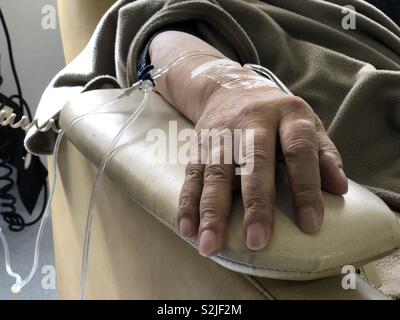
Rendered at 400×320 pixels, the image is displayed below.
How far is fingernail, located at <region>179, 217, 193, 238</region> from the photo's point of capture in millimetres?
460

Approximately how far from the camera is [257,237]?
42 centimetres

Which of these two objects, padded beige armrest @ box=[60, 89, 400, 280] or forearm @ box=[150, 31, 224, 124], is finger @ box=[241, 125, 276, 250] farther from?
forearm @ box=[150, 31, 224, 124]

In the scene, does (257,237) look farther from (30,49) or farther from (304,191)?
(30,49)

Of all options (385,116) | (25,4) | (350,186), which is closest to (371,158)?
(385,116)

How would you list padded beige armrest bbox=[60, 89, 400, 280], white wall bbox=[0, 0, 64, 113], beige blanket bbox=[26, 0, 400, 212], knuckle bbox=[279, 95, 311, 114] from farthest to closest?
white wall bbox=[0, 0, 64, 113], beige blanket bbox=[26, 0, 400, 212], knuckle bbox=[279, 95, 311, 114], padded beige armrest bbox=[60, 89, 400, 280]

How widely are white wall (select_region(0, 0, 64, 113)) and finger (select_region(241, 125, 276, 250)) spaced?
4.13ft

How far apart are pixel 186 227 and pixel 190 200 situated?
0.03 meters

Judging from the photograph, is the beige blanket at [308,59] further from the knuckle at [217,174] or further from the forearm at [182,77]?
the knuckle at [217,174]

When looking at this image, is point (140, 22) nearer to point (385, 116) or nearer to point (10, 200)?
point (385, 116)

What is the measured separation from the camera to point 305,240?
0.42 metres

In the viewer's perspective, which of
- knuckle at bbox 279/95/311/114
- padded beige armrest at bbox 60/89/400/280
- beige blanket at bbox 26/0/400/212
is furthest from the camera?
beige blanket at bbox 26/0/400/212

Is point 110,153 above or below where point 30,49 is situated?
above

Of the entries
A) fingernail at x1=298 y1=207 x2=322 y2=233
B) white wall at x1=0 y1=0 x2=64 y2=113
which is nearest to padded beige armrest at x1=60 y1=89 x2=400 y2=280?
fingernail at x1=298 y1=207 x2=322 y2=233

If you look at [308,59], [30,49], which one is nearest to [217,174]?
[308,59]
